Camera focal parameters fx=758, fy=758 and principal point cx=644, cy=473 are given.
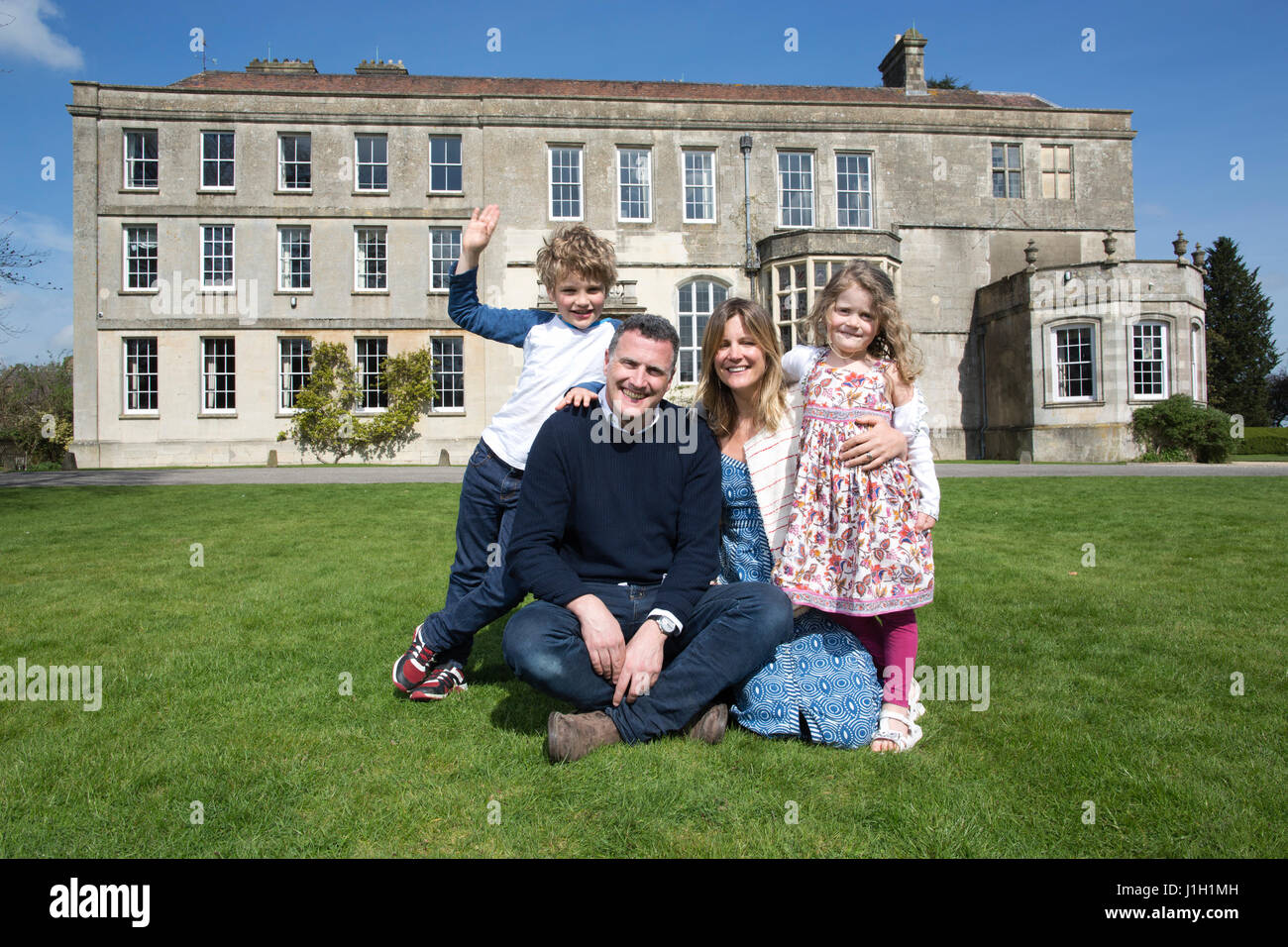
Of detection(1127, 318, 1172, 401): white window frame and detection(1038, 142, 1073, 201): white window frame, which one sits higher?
detection(1038, 142, 1073, 201): white window frame

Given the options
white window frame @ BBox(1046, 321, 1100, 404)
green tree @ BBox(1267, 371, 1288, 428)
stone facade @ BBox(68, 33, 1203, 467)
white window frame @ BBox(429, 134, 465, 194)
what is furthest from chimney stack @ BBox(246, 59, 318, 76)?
green tree @ BBox(1267, 371, 1288, 428)

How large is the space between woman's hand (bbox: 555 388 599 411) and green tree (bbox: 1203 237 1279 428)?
49.1 metres

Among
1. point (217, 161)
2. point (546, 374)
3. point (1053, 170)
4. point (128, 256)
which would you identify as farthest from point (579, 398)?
point (1053, 170)

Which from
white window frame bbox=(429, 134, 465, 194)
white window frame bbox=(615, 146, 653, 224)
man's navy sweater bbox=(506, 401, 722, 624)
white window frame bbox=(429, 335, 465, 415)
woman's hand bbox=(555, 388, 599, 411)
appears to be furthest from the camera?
white window frame bbox=(615, 146, 653, 224)

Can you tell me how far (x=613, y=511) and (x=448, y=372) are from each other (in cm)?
2317

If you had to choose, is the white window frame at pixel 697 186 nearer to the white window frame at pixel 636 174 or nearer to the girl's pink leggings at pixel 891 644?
the white window frame at pixel 636 174

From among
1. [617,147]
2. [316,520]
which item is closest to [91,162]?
[617,147]

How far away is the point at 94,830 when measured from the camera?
219 centimetres

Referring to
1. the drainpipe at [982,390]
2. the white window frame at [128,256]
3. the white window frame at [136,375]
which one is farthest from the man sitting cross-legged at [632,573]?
the white window frame at [128,256]

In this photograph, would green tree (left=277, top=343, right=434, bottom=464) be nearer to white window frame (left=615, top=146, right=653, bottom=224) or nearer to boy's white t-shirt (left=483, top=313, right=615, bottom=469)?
white window frame (left=615, top=146, right=653, bottom=224)

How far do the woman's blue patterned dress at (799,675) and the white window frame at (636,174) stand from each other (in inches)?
912

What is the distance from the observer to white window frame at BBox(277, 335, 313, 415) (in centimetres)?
2430

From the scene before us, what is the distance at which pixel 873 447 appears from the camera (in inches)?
123

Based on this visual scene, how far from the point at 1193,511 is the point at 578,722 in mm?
9692
